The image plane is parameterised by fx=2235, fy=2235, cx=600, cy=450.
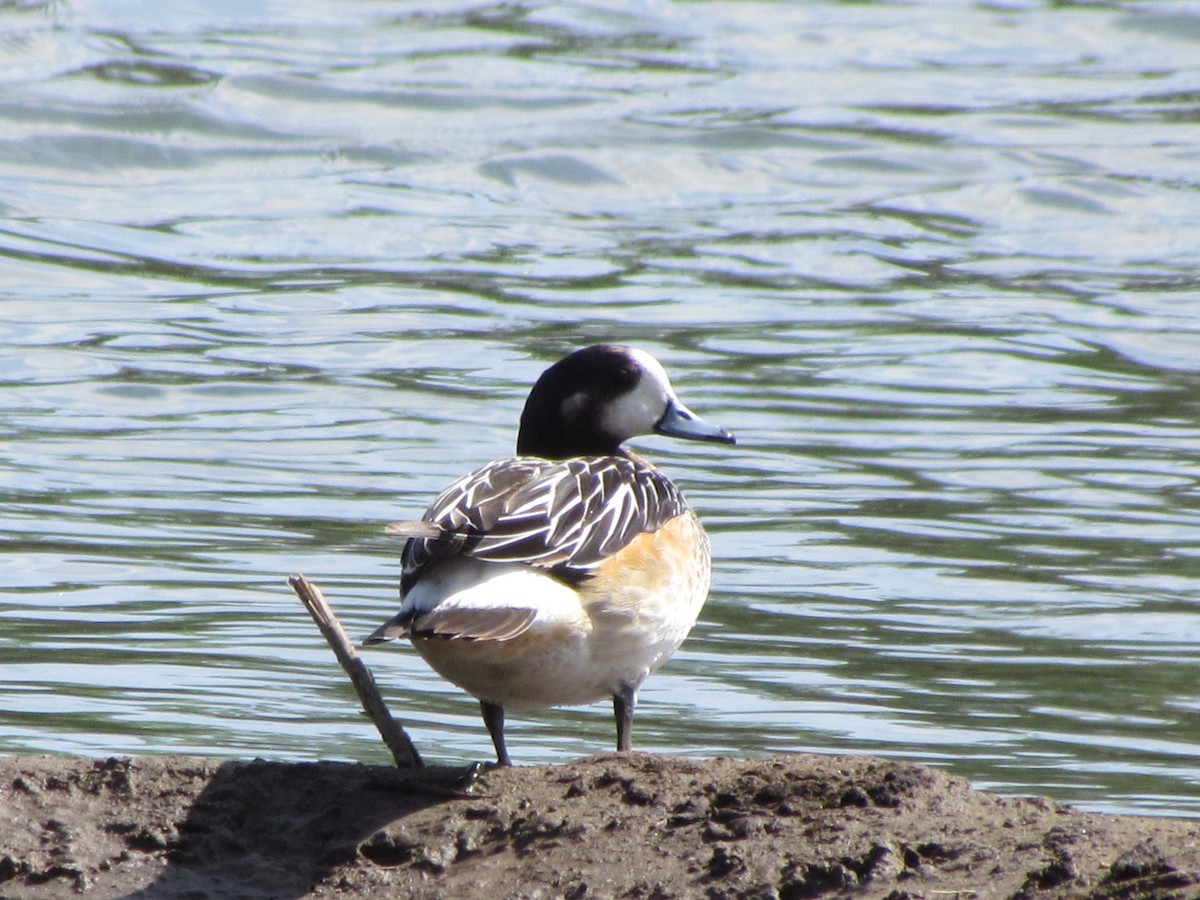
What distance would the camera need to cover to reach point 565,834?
18.6 ft

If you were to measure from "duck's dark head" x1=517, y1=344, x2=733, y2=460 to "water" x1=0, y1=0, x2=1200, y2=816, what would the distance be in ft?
3.64

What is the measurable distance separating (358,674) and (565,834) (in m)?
0.97

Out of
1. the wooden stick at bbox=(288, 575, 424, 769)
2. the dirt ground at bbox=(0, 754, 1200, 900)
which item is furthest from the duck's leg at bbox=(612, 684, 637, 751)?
the wooden stick at bbox=(288, 575, 424, 769)

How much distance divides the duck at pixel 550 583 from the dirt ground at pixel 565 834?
341 mm

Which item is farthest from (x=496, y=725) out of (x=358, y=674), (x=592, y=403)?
(x=592, y=403)

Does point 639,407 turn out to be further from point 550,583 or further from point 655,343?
point 655,343

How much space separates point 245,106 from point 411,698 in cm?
1423

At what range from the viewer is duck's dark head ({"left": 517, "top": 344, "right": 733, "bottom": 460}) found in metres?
7.94

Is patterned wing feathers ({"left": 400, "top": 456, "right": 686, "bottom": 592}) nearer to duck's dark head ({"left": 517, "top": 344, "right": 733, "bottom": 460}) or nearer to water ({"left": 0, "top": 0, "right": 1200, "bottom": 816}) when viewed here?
duck's dark head ({"left": 517, "top": 344, "right": 733, "bottom": 460})

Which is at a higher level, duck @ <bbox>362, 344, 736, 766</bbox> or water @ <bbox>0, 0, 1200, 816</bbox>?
duck @ <bbox>362, 344, 736, 766</bbox>

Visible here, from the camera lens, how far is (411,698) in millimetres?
→ 8703

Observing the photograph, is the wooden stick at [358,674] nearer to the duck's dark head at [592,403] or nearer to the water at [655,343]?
the water at [655,343]

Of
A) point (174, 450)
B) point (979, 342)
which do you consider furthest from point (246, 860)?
point (979, 342)

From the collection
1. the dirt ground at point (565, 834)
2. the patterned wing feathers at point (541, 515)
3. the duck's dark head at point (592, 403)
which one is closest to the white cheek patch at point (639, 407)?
the duck's dark head at point (592, 403)
